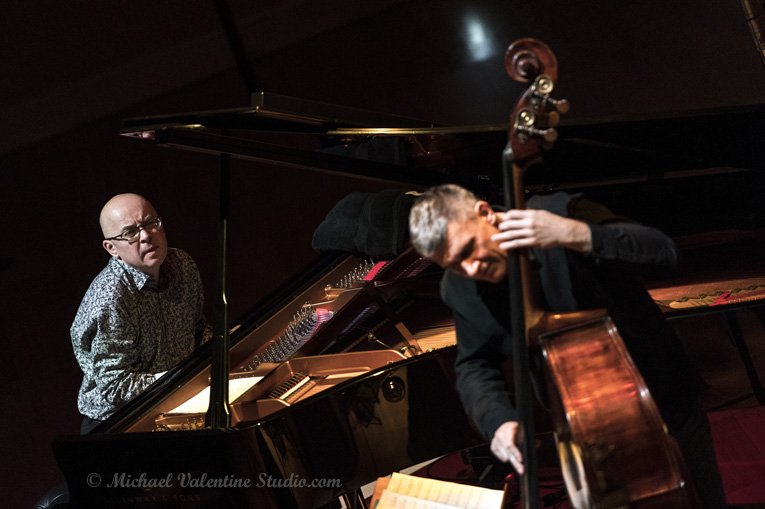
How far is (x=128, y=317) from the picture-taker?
347 centimetres

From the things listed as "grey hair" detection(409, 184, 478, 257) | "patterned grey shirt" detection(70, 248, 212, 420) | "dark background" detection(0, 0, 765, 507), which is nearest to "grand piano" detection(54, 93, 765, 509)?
"patterned grey shirt" detection(70, 248, 212, 420)

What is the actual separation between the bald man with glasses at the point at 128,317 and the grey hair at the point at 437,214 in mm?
2330

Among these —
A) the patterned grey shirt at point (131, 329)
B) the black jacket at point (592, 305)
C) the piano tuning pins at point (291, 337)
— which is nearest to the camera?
the black jacket at point (592, 305)

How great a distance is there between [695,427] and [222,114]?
5.97 feet

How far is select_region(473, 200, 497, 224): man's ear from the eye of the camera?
4.93 ft

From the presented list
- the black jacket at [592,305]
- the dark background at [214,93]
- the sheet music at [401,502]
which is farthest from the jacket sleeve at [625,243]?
the dark background at [214,93]

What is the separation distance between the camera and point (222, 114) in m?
2.41

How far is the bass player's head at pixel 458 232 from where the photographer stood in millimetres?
1479

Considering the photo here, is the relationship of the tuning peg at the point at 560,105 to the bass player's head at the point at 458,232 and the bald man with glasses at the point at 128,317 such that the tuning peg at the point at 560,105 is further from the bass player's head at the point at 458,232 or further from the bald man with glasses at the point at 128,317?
the bald man with glasses at the point at 128,317

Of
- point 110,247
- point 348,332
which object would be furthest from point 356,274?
point 110,247

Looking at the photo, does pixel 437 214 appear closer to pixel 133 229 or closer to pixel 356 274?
pixel 356 274

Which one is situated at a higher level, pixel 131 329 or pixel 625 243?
pixel 131 329

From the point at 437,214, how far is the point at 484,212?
0.11 meters

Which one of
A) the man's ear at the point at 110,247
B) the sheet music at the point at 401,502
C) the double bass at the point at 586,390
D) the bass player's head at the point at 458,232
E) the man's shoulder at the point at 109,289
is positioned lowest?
the sheet music at the point at 401,502
